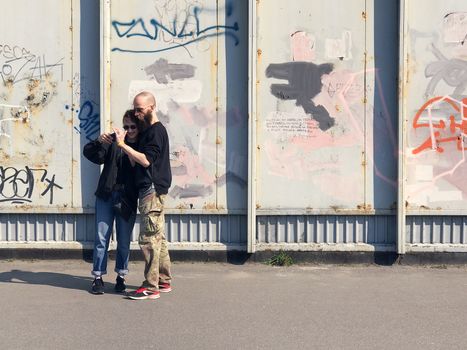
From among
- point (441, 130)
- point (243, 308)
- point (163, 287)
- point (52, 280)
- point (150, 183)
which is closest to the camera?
point (243, 308)

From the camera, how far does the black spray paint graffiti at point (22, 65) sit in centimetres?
721

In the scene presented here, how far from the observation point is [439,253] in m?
7.15

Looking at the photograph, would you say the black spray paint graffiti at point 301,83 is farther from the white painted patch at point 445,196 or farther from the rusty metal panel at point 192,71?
the white painted patch at point 445,196

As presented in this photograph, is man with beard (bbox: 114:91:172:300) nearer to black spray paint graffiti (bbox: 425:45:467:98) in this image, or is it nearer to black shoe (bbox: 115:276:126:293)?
black shoe (bbox: 115:276:126:293)

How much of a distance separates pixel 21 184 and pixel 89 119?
975mm

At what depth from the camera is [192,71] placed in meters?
7.15

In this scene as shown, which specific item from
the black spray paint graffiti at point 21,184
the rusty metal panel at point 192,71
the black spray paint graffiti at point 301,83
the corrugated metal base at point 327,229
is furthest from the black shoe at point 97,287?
the black spray paint graffiti at point 301,83

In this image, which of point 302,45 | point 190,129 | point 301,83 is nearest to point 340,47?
point 302,45

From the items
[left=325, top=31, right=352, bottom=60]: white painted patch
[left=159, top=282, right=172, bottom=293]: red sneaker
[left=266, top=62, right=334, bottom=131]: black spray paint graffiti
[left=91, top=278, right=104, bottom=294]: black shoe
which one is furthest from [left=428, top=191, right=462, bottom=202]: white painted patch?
[left=91, top=278, right=104, bottom=294]: black shoe

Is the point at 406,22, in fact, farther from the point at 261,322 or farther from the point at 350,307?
the point at 261,322

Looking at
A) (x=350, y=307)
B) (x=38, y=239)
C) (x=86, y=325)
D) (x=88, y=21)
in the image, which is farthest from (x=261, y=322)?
(x=88, y=21)

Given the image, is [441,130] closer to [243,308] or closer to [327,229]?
[327,229]

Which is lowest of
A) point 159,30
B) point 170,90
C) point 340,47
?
point 170,90

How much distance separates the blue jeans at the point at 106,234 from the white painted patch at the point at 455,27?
3532 mm
